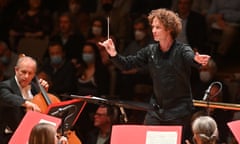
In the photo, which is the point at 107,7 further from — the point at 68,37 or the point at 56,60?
the point at 56,60

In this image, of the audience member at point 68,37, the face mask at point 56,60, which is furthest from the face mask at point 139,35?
the face mask at point 56,60

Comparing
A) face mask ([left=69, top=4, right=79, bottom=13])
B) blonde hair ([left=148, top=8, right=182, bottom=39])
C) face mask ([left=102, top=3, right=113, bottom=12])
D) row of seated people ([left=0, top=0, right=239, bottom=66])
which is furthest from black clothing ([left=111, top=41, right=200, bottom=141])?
face mask ([left=69, top=4, right=79, bottom=13])

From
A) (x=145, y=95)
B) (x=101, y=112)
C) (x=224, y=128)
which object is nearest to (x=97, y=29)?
(x=145, y=95)

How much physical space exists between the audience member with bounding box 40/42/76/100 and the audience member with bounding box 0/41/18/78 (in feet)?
1.75

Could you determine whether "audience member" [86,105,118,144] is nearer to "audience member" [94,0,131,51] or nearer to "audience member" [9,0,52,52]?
"audience member" [94,0,131,51]

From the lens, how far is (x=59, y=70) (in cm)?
752

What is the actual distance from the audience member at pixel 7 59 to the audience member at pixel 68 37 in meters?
0.55

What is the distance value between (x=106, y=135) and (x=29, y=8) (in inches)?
115

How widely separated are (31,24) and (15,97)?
3.23 m

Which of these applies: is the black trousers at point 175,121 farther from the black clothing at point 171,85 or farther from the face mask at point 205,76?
the face mask at point 205,76

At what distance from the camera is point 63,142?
399cm

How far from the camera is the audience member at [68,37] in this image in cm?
781

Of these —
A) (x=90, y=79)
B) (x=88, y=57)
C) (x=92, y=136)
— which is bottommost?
(x=92, y=136)

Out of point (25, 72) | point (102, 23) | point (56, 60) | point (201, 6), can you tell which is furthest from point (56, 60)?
point (25, 72)
